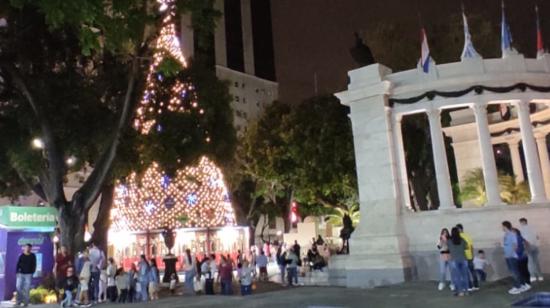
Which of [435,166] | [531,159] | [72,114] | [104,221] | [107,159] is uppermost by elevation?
[72,114]

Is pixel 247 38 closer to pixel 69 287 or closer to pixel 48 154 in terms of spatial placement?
pixel 48 154

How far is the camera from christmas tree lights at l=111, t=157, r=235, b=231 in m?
26.7

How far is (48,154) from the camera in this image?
1962 centimetres

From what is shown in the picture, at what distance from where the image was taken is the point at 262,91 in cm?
9719

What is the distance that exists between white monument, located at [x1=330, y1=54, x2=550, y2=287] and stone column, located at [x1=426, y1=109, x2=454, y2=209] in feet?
0.12

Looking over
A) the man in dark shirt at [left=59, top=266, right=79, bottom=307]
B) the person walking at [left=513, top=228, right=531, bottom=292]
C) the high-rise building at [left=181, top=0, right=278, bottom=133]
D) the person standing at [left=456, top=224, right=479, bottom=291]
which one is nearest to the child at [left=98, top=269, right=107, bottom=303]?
the man in dark shirt at [left=59, top=266, right=79, bottom=307]

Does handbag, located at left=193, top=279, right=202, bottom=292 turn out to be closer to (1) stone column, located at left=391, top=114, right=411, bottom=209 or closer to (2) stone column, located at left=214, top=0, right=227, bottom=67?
(1) stone column, located at left=391, top=114, right=411, bottom=209

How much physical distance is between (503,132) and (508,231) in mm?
13199

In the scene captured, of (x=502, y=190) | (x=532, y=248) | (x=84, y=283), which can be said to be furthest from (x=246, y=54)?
(x=532, y=248)

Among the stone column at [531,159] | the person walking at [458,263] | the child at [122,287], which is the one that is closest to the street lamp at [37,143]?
the child at [122,287]

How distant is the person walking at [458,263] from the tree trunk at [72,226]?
13.8m

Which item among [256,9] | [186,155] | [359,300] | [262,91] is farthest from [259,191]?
[256,9]

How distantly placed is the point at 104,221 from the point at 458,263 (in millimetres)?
16112

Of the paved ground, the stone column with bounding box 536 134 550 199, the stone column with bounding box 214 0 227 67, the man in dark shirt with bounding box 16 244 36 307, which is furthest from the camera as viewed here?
the stone column with bounding box 214 0 227 67
